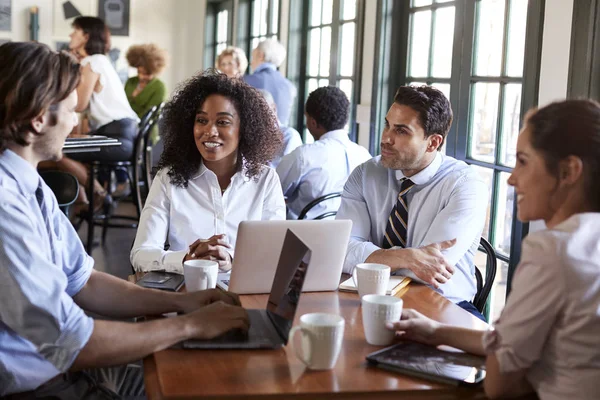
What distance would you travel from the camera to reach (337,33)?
5172mm

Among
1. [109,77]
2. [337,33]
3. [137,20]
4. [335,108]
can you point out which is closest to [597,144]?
[335,108]

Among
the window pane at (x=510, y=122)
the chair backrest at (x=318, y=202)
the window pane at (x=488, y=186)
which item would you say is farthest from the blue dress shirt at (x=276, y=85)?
the window pane at (x=510, y=122)

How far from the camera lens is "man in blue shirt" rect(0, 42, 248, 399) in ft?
4.52

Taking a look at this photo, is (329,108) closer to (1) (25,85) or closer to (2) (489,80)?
(2) (489,80)

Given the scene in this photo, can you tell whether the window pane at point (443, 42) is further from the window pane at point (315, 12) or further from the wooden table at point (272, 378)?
the wooden table at point (272, 378)

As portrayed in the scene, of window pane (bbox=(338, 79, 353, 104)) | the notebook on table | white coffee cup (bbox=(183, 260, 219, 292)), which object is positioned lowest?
the notebook on table

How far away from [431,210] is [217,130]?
0.76m

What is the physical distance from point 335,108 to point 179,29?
18.8ft

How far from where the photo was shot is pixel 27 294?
1368 mm

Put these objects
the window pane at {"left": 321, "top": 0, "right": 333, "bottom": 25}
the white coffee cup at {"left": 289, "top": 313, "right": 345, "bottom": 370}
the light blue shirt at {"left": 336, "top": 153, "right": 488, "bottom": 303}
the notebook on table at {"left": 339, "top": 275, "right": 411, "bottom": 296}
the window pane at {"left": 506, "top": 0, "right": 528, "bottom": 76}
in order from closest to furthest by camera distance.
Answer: the white coffee cup at {"left": 289, "top": 313, "right": 345, "bottom": 370} → the notebook on table at {"left": 339, "top": 275, "right": 411, "bottom": 296} → the light blue shirt at {"left": 336, "top": 153, "right": 488, "bottom": 303} → the window pane at {"left": 506, "top": 0, "right": 528, "bottom": 76} → the window pane at {"left": 321, "top": 0, "right": 333, "bottom": 25}

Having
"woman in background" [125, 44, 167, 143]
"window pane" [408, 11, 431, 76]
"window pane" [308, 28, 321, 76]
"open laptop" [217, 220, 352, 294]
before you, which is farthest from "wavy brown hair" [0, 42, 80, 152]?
"woman in background" [125, 44, 167, 143]

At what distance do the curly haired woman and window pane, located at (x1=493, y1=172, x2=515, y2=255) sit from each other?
1133 millimetres

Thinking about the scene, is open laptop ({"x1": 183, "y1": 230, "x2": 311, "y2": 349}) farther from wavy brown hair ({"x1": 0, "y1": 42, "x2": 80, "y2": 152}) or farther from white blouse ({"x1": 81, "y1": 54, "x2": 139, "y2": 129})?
white blouse ({"x1": 81, "y1": 54, "x2": 139, "y2": 129})

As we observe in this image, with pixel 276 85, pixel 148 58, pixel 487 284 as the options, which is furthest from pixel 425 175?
pixel 148 58
